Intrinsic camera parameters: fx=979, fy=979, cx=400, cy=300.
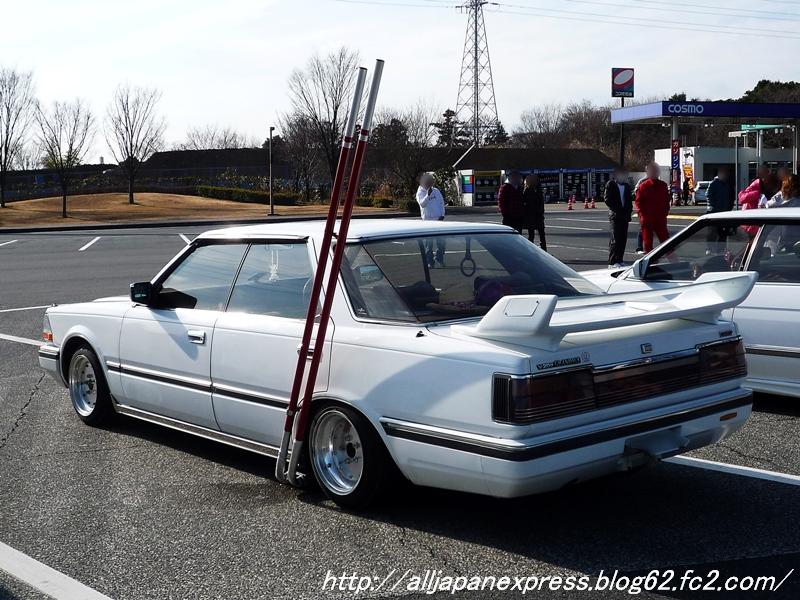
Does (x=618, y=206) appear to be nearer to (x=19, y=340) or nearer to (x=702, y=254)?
(x=702, y=254)

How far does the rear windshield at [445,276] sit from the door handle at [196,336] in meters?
1.04

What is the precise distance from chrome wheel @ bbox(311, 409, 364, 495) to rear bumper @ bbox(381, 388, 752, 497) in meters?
0.38

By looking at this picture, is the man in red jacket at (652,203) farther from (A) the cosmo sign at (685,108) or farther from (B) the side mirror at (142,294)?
(A) the cosmo sign at (685,108)

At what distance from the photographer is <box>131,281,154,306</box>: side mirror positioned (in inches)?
240

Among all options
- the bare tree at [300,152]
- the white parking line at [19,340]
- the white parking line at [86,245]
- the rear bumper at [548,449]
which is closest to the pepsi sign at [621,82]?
the bare tree at [300,152]

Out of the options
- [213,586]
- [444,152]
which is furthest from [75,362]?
[444,152]

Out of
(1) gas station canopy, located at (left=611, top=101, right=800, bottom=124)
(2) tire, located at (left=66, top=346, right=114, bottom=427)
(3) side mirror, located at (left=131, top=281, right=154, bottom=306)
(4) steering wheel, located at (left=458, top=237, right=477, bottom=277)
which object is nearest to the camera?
(4) steering wheel, located at (left=458, top=237, right=477, bottom=277)

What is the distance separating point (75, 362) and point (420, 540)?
3.37m

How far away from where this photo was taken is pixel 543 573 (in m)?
4.07

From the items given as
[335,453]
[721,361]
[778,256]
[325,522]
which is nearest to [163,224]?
[778,256]

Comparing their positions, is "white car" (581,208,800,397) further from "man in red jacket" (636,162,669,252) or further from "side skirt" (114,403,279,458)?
"man in red jacket" (636,162,669,252)

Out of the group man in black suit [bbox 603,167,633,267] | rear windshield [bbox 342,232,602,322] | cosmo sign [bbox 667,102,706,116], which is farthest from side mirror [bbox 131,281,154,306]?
cosmo sign [bbox 667,102,706,116]

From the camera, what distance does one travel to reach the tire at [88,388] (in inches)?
258

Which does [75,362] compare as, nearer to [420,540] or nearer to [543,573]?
[420,540]
